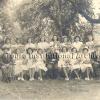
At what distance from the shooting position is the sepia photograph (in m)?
12.8

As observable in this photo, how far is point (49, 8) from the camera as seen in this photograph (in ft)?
42.1

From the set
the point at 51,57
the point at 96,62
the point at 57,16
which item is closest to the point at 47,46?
the point at 51,57

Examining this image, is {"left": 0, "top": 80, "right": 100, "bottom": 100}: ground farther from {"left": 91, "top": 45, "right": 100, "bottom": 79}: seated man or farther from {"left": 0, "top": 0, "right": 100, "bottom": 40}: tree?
{"left": 0, "top": 0, "right": 100, "bottom": 40}: tree

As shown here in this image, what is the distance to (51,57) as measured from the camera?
505 inches

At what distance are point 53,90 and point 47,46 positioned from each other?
0.95 meters

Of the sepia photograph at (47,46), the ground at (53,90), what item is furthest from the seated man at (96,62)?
the ground at (53,90)

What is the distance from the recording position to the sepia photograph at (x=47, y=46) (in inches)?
503


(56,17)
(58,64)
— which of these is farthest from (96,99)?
(56,17)

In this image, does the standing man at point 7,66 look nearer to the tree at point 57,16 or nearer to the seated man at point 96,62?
the tree at point 57,16

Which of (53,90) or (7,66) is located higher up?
(7,66)

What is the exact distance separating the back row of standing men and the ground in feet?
0.45

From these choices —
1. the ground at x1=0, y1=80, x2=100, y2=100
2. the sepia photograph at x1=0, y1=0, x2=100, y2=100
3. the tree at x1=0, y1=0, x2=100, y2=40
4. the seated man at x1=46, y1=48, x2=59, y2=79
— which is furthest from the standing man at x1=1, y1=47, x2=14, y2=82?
the seated man at x1=46, y1=48, x2=59, y2=79

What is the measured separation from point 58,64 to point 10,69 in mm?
1040

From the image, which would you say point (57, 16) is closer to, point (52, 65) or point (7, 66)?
point (52, 65)
